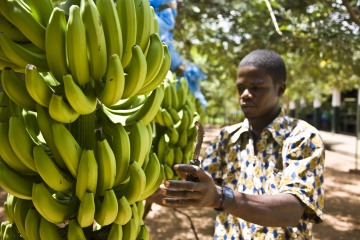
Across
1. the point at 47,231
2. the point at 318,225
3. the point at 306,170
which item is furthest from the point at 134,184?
the point at 318,225

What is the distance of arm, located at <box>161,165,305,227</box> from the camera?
118 centimetres

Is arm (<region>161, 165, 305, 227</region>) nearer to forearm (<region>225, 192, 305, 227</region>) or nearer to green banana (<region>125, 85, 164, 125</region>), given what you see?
forearm (<region>225, 192, 305, 227</region>)

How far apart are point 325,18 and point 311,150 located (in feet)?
13.4

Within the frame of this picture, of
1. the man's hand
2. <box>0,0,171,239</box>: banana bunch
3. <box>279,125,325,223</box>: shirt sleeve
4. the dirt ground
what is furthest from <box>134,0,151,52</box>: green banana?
the dirt ground

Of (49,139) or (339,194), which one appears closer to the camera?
(49,139)

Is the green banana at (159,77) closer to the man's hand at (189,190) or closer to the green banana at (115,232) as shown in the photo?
the man's hand at (189,190)

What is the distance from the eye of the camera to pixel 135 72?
1.17 meters

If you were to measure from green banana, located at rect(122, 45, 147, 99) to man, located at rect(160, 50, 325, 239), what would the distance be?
304mm

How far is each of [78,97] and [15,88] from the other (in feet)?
0.75

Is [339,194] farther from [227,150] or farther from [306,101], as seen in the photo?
[306,101]

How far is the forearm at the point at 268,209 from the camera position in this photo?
1364 millimetres

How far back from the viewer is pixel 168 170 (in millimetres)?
2256

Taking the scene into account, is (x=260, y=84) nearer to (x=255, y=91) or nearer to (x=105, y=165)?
(x=255, y=91)

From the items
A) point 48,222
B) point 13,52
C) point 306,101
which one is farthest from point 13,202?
point 306,101
